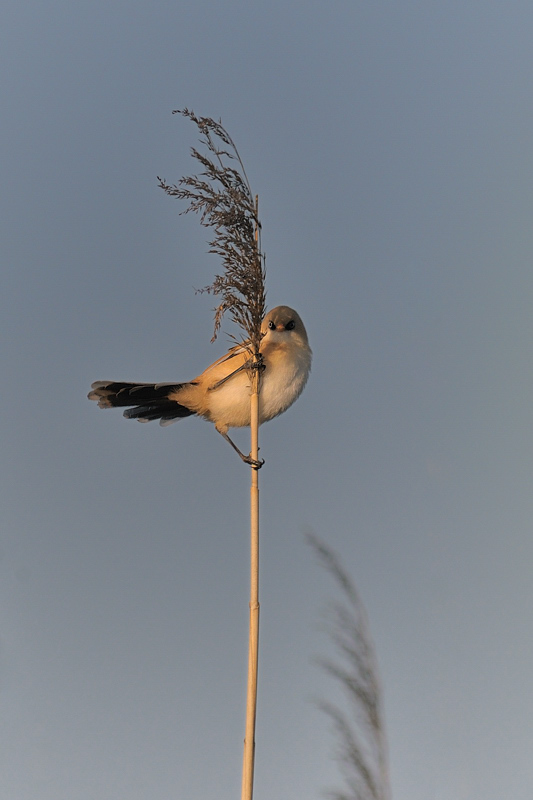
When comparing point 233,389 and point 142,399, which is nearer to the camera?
point 233,389

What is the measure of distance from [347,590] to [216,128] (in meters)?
1.45

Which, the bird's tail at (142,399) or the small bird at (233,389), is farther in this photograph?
the bird's tail at (142,399)

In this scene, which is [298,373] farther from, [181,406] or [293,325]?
[181,406]

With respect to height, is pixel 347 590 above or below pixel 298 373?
below

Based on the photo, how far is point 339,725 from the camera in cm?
172

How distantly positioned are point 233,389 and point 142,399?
59cm

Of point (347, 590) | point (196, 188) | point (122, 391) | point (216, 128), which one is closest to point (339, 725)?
point (347, 590)

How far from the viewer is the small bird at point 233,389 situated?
9.95 feet

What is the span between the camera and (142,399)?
11.5 feet

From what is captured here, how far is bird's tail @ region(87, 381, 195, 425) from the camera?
11.0 ft

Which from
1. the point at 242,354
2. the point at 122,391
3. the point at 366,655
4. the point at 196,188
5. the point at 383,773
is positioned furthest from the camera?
the point at 122,391

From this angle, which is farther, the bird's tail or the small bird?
the bird's tail

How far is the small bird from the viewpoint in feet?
9.95

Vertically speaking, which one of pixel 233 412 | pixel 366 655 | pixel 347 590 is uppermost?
pixel 233 412
